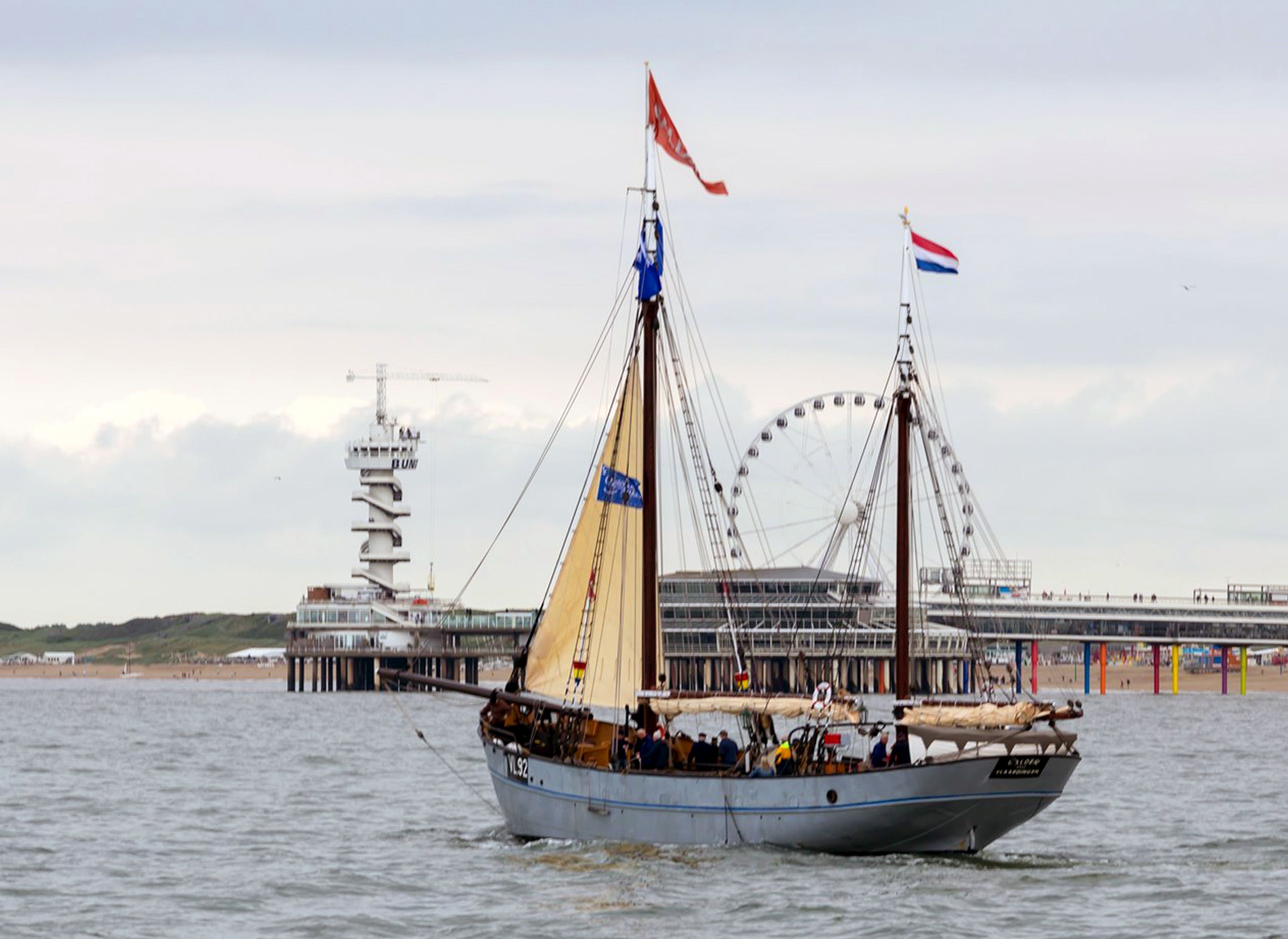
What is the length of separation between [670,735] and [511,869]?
562cm

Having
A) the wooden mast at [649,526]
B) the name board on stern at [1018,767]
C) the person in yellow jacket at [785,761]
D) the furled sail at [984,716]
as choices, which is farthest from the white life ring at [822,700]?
the wooden mast at [649,526]

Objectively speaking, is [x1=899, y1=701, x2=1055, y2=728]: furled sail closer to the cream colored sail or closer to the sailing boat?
the sailing boat

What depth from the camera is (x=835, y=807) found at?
5034cm

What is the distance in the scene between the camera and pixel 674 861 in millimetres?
50062

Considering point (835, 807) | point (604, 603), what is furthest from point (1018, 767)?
point (604, 603)

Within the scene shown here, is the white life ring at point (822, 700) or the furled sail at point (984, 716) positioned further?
the white life ring at point (822, 700)

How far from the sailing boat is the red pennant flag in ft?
0.16

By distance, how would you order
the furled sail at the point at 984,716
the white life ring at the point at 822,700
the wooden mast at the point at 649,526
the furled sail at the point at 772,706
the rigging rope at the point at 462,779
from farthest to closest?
the rigging rope at the point at 462,779
the wooden mast at the point at 649,526
the furled sail at the point at 772,706
the white life ring at the point at 822,700
the furled sail at the point at 984,716

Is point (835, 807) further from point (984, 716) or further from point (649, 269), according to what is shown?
point (649, 269)

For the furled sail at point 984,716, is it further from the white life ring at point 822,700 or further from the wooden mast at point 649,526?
the wooden mast at point 649,526

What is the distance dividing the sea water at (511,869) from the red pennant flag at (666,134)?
1732cm

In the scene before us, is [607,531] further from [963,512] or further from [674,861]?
[963,512]

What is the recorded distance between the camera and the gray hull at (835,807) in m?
49.9

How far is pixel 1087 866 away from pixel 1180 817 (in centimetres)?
1505
